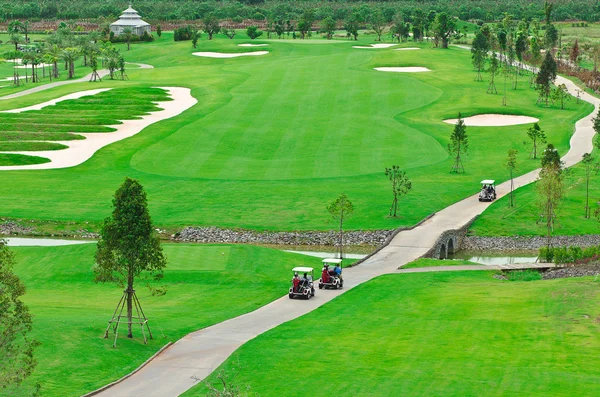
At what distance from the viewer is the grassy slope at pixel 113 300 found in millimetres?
38500

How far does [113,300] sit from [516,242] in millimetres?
32967

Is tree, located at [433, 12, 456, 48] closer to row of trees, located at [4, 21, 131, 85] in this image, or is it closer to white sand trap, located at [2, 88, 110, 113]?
row of trees, located at [4, 21, 131, 85]

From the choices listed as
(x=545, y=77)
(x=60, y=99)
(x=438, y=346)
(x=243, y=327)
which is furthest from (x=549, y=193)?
(x=60, y=99)

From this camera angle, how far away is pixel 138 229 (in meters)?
42.1

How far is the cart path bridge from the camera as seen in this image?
37.4m

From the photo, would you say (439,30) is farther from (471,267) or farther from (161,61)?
(471,267)

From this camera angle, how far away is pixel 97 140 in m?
106

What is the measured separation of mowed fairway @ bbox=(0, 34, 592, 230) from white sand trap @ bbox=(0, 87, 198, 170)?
1.65m

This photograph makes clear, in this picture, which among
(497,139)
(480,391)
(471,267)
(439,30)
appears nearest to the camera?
(480,391)

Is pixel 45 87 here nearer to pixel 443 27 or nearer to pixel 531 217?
pixel 443 27

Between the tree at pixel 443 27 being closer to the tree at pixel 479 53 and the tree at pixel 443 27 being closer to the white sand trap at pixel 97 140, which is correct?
the tree at pixel 479 53

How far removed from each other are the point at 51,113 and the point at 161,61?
68.3m

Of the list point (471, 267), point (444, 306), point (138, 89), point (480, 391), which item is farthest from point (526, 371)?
point (138, 89)

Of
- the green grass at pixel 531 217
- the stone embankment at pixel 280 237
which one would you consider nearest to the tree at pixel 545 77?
the green grass at pixel 531 217
